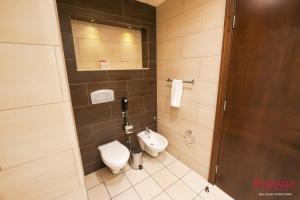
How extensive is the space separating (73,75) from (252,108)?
2051mm

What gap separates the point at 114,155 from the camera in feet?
6.07

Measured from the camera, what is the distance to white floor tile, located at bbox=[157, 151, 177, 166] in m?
2.27

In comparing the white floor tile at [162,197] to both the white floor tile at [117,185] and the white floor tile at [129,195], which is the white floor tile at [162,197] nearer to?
the white floor tile at [129,195]

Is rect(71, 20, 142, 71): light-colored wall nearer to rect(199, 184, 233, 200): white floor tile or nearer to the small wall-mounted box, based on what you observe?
the small wall-mounted box

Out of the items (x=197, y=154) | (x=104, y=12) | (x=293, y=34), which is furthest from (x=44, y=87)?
(x=197, y=154)

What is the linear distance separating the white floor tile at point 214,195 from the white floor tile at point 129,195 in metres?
0.82

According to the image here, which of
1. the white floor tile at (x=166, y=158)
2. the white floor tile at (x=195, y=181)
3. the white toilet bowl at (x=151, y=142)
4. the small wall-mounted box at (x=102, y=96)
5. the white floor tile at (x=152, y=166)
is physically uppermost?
the small wall-mounted box at (x=102, y=96)

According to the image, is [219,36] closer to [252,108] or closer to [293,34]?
[293,34]

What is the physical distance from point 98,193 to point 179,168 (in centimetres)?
122

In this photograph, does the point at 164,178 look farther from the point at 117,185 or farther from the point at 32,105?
the point at 32,105

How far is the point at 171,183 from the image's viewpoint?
6.11 feet

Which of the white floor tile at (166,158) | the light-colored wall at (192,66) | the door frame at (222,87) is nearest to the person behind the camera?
the door frame at (222,87)

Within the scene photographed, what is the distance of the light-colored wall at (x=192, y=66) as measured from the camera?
1.54 m

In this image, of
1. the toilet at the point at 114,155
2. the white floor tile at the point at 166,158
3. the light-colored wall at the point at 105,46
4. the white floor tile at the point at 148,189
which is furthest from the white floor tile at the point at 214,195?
the light-colored wall at the point at 105,46
